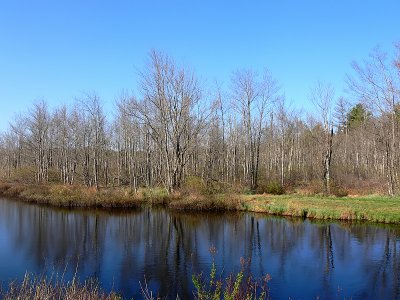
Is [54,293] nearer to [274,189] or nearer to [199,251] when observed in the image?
[199,251]

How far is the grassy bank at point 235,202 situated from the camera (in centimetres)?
2197

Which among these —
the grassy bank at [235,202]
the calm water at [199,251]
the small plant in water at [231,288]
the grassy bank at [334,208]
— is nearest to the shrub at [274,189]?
the grassy bank at [235,202]

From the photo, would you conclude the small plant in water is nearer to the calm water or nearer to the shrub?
the calm water

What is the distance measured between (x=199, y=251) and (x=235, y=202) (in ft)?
38.9

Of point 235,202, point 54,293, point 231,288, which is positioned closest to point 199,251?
point 231,288

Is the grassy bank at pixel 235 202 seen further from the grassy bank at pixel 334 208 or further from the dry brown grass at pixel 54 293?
the dry brown grass at pixel 54 293

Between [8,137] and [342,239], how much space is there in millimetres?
65943

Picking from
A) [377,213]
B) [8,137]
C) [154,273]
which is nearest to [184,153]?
[377,213]

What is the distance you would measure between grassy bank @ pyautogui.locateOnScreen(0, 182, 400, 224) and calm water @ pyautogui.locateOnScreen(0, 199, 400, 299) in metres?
1.63

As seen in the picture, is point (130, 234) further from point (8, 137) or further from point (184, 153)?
point (8, 137)

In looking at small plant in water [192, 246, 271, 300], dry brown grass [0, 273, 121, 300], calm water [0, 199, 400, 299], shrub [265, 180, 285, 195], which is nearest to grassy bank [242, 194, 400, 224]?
calm water [0, 199, 400, 299]

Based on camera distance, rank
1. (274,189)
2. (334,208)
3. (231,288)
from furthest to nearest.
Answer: (274,189) < (334,208) < (231,288)

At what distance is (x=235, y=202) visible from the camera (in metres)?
26.9

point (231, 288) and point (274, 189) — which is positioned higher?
point (274, 189)
